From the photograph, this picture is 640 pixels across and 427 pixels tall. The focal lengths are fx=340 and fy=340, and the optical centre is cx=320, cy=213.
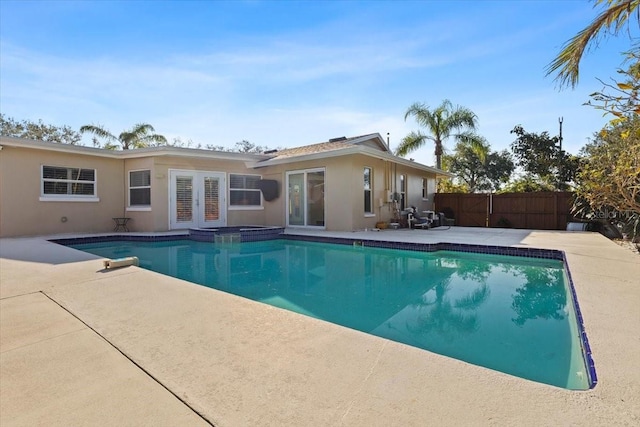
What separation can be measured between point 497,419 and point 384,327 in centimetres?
209

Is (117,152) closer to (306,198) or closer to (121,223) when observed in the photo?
(121,223)

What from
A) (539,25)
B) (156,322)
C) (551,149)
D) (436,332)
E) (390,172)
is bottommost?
(436,332)

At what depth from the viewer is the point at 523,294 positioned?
5004 mm

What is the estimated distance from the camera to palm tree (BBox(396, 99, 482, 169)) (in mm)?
17141

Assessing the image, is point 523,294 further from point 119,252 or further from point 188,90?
point 188,90

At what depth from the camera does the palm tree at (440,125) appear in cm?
1714

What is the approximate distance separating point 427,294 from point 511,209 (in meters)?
12.6

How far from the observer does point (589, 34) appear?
463cm

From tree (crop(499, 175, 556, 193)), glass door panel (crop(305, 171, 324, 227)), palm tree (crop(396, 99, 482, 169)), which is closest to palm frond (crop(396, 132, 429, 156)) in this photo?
palm tree (crop(396, 99, 482, 169))

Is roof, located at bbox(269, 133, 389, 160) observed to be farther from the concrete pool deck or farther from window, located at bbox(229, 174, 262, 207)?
the concrete pool deck

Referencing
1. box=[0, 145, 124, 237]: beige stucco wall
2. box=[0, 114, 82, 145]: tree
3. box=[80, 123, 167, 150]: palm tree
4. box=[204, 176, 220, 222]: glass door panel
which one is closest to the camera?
box=[0, 145, 124, 237]: beige stucco wall

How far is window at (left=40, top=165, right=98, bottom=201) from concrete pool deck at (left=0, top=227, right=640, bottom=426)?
9.32 m

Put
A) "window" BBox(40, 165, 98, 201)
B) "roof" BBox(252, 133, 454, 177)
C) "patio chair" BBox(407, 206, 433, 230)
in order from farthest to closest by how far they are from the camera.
Answer: "patio chair" BBox(407, 206, 433, 230) → "window" BBox(40, 165, 98, 201) → "roof" BBox(252, 133, 454, 177)

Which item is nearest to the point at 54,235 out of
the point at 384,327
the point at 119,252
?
the point at 119,252
